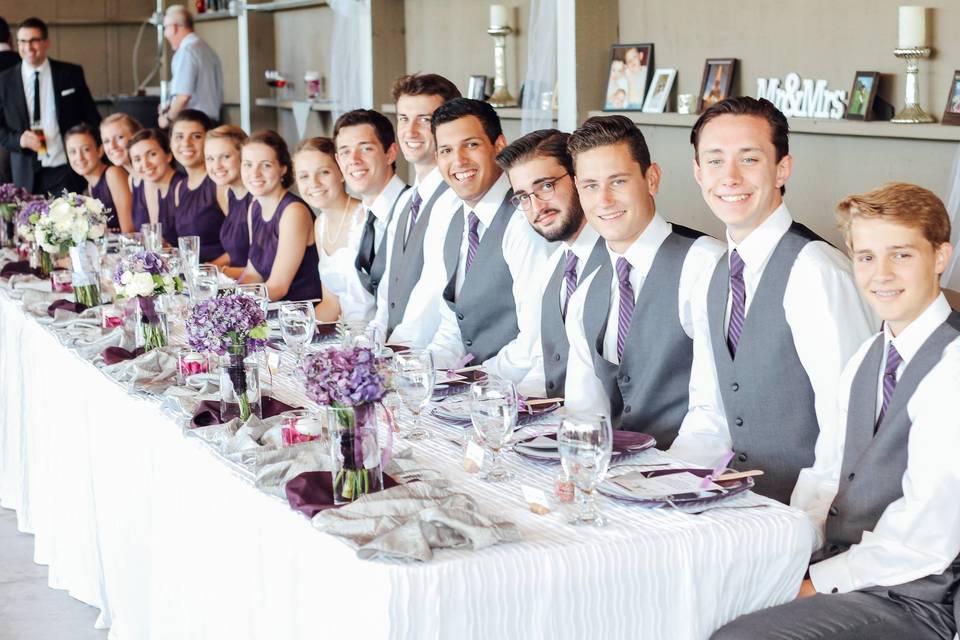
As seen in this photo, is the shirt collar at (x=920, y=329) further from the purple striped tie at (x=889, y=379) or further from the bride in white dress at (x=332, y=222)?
the bride in white dress at (x=332, y=222)

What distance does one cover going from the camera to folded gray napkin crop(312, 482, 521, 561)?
1.67m

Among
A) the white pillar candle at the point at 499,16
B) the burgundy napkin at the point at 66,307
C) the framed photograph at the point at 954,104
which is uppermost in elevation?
the white pillar candle at the point at 499,16

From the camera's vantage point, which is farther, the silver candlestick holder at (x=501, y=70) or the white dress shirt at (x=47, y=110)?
the white dress shirt at (x=47, y=110)

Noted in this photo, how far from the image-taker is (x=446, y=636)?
1648 mm

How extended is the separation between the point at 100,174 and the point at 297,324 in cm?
415

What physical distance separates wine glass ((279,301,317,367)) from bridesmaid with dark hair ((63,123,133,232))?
3.89 m

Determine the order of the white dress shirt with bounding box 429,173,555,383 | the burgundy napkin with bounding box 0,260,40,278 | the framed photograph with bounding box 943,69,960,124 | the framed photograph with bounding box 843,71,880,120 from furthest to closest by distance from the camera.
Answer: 1. the burgundy napkin with bounding box 0,260,40,278
2. the framed photograph with bounding box 843,71,880,120
3. the framed photograph with bounding box 943,69,960,124
4. the white dress shirt with bounding box 429,173,555,383

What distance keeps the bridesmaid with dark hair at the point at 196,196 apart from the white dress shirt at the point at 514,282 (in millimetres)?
2138

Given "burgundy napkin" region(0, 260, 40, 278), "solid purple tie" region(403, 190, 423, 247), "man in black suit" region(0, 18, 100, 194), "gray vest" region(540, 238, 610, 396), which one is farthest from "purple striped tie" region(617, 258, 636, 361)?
"man in black suit" region(0, 18, 100, 194)

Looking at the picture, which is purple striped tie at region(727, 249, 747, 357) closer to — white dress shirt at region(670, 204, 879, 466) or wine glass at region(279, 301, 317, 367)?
white dress shirt at region(670, 204, 879, 466)

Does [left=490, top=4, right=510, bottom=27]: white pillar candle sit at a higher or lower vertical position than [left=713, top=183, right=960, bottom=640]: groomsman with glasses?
higher

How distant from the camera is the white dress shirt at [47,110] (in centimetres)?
798

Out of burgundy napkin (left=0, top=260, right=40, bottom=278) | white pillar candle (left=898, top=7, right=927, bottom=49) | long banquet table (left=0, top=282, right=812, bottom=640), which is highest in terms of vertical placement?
white pillar candle (left=898, top=7, right=927, bottom=49)

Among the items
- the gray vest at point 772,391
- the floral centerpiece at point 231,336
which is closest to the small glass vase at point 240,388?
the floral centerpiece at point 231,336
